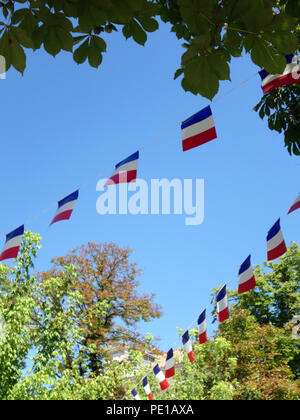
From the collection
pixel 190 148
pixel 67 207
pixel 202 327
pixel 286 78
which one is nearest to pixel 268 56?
pixel 286 78

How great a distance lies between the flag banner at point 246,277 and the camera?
26.0 feet

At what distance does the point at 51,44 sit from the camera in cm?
144

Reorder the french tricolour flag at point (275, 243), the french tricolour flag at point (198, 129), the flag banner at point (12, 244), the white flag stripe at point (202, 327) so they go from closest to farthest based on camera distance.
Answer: the french tricolour flag at point (198, 129) → the flag banner at point (12, 244) → the french tricolour flag at point (275, 243) → the white flag stripe at point (202, 327)

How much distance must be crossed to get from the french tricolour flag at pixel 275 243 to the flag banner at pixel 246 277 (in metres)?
1.01

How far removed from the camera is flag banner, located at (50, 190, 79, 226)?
607 centimetres

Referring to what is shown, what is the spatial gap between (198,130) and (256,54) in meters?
3.43

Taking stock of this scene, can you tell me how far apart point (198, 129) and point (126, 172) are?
4.26ft

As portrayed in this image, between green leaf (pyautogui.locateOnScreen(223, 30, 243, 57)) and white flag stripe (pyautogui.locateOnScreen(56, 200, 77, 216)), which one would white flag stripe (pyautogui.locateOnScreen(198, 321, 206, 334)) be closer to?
white flag stripe (pyautogui.locateOnScreen(56, 200, 77, 216))

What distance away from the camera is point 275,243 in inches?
277

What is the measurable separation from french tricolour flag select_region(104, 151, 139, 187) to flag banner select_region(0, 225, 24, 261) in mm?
2333

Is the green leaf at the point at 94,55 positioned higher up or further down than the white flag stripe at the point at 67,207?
further down

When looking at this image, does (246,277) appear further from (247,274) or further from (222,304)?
(222,304)

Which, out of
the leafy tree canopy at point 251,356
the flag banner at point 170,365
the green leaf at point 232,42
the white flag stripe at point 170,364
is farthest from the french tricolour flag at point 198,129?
the leafy tree canopy at point 251,356

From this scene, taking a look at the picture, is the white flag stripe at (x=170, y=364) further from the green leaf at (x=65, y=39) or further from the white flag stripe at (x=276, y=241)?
the green leaf at (x=65, y=39)
